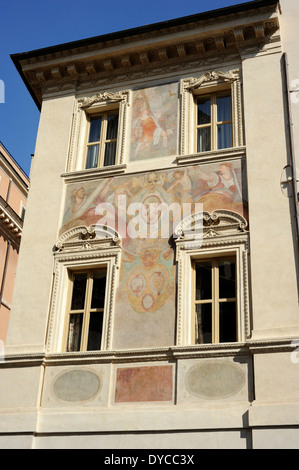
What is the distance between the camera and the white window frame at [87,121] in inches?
566

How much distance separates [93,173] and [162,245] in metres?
2.69

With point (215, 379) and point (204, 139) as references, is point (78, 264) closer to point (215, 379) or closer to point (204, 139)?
point (215, 379)

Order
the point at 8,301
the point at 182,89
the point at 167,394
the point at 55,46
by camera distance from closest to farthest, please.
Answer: the point at 167,394, the point at 182,89, the point at 55,46, the point at 8,301

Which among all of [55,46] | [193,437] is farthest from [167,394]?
[55,46]

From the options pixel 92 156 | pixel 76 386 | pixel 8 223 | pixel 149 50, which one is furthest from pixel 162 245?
pixel 8 223

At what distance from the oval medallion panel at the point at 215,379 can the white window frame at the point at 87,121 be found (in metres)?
5.30

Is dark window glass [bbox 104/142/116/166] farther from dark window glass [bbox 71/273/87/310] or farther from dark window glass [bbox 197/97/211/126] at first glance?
dark window glass [bbox 71/273/87/310]

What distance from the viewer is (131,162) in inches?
551

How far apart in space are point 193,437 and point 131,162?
6330 millimetres

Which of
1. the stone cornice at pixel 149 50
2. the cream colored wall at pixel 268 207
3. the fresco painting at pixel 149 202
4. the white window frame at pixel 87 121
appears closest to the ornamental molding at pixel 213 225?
the fresco painting at pixel 149 202

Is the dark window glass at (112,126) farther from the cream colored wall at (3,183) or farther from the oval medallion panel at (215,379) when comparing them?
the cream colored wall at (3,183)

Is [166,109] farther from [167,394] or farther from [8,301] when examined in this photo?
[8,301]

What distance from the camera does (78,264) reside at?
13.1 m

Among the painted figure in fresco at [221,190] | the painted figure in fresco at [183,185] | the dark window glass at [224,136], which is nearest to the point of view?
the painted figure in fresco at [221,190]
